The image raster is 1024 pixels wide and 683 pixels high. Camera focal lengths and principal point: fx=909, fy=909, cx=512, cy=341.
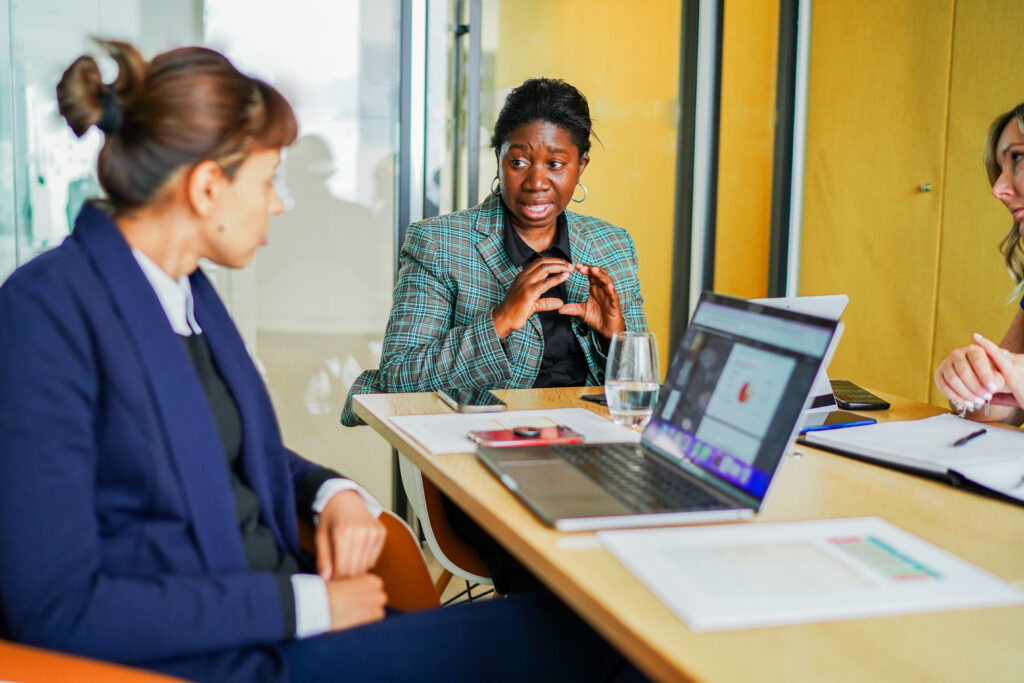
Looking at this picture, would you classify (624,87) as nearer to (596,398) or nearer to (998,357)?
(596,398)

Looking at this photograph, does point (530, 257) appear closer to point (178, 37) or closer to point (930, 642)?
point (178, 37)

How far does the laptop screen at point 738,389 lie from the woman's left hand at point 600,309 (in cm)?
80

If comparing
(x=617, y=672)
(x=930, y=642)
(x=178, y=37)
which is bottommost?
(x=617, y=672)

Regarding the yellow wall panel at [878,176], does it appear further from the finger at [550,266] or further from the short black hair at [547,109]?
the finger at [550,266]

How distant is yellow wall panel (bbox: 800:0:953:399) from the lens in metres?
3.24

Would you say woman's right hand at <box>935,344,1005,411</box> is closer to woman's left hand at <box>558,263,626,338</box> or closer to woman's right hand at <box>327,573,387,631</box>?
woman's left hand at <box>558,263,626,338</box>

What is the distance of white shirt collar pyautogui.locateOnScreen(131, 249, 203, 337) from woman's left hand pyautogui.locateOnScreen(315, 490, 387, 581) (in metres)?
0.32

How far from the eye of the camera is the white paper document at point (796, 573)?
2.60 ft

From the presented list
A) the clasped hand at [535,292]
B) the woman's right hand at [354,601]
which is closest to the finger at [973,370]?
the clasped hand at [535,292]

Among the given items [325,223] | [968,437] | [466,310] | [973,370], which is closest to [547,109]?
[466,310]

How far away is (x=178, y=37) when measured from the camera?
2.91 metres

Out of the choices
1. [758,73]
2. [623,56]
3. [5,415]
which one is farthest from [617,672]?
[758,73]

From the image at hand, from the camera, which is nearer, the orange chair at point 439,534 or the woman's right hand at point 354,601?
the woman's right hand at point 354,601

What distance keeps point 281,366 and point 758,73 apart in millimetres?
2303
